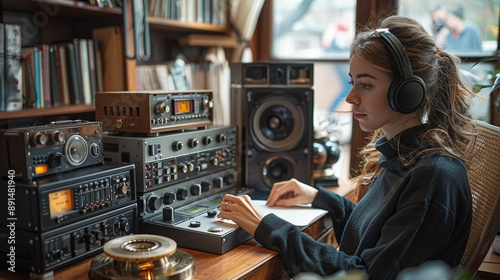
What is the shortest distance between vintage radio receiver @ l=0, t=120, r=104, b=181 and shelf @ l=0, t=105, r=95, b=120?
529 mm

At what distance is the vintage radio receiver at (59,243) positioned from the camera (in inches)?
44.7

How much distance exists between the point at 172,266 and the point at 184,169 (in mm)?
480

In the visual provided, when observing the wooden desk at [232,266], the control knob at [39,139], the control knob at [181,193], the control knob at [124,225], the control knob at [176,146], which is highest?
the control knob at [39,139]


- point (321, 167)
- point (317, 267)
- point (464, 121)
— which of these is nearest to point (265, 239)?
point (317, 267)

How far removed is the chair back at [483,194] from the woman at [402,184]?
0.16 feet

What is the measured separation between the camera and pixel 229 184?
5.98ft

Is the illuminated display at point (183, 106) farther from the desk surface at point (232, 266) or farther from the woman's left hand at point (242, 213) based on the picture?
the desk surface at point (232, 266)

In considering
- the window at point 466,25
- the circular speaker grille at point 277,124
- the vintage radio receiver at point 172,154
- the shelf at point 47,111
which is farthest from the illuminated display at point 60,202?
the window at point 466,25

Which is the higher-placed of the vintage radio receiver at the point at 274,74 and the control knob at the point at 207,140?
the vintage radio receiver at the point at 274,74

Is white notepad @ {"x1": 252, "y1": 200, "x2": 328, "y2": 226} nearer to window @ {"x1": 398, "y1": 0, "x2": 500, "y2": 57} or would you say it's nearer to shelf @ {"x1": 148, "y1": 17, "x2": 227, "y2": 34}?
shelf @ {"x1": 148, "y1": 17, "x2": 227, "y2": 34}

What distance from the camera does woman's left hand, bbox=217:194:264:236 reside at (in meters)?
1.36

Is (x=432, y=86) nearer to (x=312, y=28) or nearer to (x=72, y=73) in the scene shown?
(x=72, y=73)

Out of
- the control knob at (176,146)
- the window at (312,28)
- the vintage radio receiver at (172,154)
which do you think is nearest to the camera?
the vintage radio receiver at (172,154)

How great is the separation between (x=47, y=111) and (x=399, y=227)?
132cm
